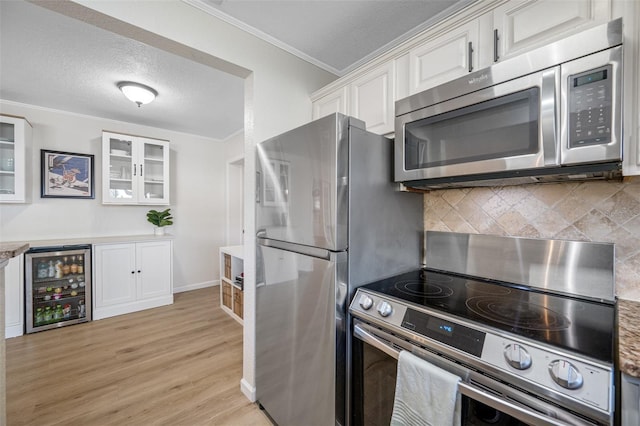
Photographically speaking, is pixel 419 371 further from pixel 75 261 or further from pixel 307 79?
pixel 75 261

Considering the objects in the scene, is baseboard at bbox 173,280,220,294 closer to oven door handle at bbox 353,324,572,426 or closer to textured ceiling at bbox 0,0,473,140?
textured ceiling at bbox 0,0,473,140

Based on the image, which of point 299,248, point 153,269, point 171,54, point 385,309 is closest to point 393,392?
point 385,309

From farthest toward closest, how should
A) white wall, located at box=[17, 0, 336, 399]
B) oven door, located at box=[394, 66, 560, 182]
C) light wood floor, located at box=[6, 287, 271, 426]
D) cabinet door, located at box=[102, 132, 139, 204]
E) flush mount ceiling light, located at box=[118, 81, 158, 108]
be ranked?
cabinet door, located at box=[102, 132, 139, 204] < flush mount ceiling light, located at box=[118, 81, 158, 108] < light wood floor, located at box=[6, 287, 271, 426] < white wall, located at box=[17, 0, 336, 399] < oven door, located at box=[394, 66, 560, 182]

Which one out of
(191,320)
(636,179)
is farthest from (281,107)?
(191,320)

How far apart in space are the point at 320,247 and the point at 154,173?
12.0ft

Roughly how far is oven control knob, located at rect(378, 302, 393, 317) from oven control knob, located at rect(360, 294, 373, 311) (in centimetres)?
5

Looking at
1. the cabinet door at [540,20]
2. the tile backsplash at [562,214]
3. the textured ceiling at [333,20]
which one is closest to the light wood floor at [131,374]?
the tile backsplash at [562,214]

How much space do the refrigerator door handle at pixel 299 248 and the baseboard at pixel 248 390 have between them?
1.04 meters

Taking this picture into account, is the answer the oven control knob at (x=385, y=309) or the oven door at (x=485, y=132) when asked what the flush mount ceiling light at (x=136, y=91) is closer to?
the oven door at (x=485, y=132)

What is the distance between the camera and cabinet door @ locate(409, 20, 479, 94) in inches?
47.5

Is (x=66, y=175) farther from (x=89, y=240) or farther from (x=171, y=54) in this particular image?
(x=171, y=54)

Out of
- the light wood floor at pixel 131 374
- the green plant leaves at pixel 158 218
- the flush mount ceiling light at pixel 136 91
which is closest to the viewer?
the light wood floor at pixel 131 374

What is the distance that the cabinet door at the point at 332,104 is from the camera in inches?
70.9

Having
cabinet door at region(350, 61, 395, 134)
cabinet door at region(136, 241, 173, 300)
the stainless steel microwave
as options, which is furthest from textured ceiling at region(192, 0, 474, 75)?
cabinet door at region(136, 241, 173, 300)
